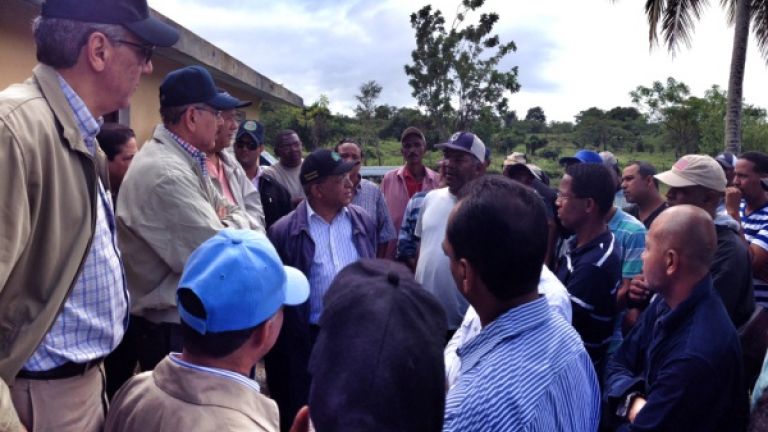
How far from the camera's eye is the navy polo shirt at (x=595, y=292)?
290 centimetres

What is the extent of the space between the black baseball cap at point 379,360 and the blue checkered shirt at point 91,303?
1.04 m

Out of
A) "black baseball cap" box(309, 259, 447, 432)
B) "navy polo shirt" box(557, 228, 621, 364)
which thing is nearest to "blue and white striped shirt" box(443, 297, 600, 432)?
"black baseball cap" box(309, 259, 447, 432)

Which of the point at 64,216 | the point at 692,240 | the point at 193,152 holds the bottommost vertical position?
the point at 692,240

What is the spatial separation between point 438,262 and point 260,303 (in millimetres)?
2217

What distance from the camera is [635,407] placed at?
225cm

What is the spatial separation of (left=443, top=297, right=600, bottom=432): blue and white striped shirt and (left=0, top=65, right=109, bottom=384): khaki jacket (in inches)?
45.5

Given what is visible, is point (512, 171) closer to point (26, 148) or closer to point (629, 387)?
point (629, 387)

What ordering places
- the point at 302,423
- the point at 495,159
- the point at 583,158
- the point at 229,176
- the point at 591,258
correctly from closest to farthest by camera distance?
1. the point at 302,423
2. the point at 591,258
3. the point at 229,176
4. the point at 583,158
5. the point at 495,159

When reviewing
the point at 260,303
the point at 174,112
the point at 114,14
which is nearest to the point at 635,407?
the point at 260,303

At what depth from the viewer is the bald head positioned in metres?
2.35

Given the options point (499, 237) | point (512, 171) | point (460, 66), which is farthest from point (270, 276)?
point (460, 66)

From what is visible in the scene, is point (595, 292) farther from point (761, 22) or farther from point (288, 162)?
point (761, 22)

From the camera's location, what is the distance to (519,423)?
1396 millimetres

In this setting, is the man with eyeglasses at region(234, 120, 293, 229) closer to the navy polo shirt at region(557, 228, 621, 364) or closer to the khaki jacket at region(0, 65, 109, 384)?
the navy polo shirt at region(557, 228, 621, 364)
